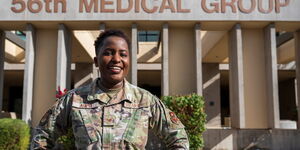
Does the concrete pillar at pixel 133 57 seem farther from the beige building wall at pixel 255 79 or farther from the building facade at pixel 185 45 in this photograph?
the beige building wall at pixel 255 79

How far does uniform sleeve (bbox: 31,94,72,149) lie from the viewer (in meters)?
1.68

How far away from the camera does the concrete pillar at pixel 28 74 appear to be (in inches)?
476

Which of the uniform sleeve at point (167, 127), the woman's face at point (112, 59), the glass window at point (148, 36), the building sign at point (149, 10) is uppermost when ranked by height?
the glass window at point (148, 36)

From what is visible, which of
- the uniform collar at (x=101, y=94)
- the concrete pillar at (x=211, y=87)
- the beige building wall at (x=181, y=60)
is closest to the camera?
the uniform collar at (x=101, y=94)

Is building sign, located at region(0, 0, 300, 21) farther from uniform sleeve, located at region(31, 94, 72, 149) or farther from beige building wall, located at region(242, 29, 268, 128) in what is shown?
uniform sleeve, located at region(31, 94, 72, 149)

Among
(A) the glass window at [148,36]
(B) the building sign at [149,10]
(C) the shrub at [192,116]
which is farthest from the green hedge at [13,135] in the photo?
(A) the glass window at [148,36]

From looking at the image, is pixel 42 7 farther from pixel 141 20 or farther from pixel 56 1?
pixel 141 20

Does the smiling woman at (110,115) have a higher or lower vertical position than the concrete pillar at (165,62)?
lower

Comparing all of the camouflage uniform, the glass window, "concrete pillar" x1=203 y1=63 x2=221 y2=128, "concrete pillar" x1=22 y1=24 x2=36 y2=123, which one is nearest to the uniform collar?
the camouflage uniform

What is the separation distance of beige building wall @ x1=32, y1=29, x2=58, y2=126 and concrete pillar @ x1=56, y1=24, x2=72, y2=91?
56 cm

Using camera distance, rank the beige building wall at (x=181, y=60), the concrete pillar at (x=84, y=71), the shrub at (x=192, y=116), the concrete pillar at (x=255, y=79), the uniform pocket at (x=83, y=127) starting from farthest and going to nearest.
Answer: the concrete pillar at (x=84, y=71) → the concrete pillar at (x=255, y=79) → the beige building wall at (x=181, y=60) → the shrub at (x=192, y=116) → the uniform pocket at (x=83, y=127)

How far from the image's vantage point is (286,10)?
12125mm

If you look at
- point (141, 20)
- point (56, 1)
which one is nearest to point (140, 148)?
point (141, 20)

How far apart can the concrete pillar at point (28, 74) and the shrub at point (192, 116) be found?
6.01 metres
